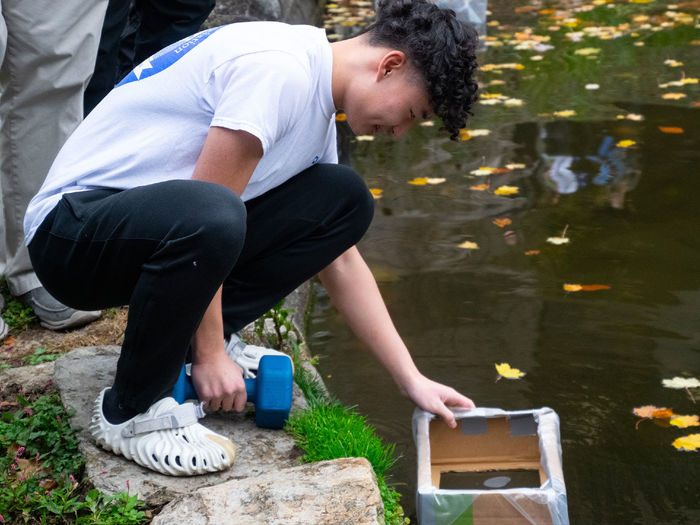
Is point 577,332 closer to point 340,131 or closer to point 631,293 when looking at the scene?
point 631,293

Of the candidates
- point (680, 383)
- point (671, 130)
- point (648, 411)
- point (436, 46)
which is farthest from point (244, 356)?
point (671, 130)

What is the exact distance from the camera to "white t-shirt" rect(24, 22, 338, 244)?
5.88 feet

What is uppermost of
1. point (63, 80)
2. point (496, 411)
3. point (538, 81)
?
point (63, 80)

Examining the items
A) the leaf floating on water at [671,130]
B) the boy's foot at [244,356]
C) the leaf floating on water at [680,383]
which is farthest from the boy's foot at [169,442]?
the leaf floating on water at [671,130]

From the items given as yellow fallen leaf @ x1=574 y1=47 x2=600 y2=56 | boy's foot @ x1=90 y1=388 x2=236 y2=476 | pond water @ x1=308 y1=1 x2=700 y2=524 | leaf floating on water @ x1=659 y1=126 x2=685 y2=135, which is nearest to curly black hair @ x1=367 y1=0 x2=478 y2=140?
boy's foot @ x1=90 y1=388 x2=236 y2=476

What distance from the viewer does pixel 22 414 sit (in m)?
2.08

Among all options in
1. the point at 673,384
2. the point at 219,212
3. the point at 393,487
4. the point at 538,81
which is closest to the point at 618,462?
the point at 673,384

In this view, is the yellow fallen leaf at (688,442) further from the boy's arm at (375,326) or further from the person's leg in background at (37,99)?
the person's leg in background at (37,99)

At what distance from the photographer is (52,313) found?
2.67m

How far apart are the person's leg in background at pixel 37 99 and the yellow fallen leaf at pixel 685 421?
67.9 inches

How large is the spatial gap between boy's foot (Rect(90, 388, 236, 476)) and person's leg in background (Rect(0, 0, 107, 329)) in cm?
87

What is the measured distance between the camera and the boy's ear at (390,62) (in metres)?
1.83

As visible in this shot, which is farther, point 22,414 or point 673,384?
point 673,384

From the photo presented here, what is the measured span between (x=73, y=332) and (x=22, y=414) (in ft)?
2.14
